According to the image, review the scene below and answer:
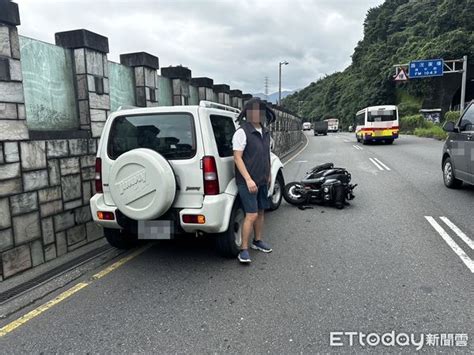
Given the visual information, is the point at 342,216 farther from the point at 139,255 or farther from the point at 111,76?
the point at 111,76

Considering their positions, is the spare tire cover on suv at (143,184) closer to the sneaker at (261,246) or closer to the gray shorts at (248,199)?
the gray shorts at (248,199)

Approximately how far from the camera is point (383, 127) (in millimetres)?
22953

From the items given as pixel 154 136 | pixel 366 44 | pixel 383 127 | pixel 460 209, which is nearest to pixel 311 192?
pixel 460 209

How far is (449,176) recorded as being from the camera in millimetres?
7742

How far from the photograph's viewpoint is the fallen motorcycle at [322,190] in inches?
251

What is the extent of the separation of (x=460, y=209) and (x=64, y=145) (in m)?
6.51

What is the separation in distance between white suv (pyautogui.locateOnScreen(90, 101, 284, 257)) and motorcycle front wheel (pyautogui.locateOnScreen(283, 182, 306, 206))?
280cm

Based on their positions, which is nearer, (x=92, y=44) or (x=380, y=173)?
(x=92, y=44)

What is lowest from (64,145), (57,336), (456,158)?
(57,336)

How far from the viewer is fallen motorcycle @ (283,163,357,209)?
6371 mm

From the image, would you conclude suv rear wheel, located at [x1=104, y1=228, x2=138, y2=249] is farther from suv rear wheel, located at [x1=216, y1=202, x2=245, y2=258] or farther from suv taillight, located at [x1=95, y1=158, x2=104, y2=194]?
suv rear wheel, located at [x1=216, y1=202, x2=245, y2=258]

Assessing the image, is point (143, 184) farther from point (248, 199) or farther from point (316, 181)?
point (316, 181)

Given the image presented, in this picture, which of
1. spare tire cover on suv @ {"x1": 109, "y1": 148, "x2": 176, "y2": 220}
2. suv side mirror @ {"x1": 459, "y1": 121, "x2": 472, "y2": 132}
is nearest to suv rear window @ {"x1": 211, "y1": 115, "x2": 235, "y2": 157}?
spare tire cover on suv @ {"x1": 109, "y1": 148, "x2": 176, "y2": 220}

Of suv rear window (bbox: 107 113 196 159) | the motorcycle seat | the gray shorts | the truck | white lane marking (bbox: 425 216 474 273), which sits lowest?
white lane marking (bbox: 425 216 474 273)
